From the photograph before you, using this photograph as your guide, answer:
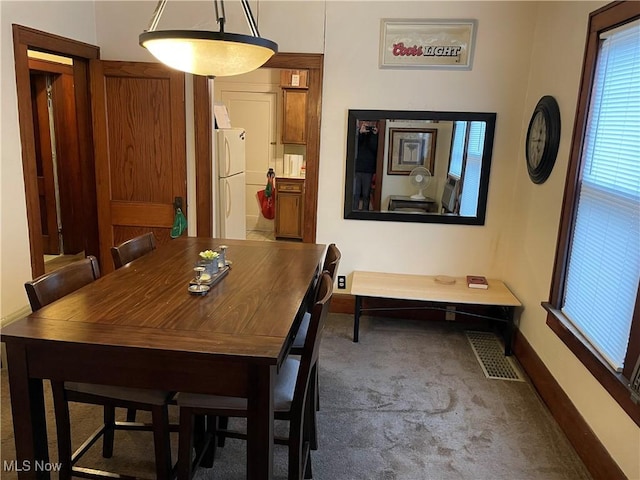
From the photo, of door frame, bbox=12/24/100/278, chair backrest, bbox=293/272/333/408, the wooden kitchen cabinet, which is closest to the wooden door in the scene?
door frame, bbox=12/24/100/278

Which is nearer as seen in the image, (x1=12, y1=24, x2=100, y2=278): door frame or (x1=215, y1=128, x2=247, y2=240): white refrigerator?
(x1=12, y1=24, x2=100, y2=278): door frame

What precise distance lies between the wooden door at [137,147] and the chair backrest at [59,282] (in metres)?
1.79

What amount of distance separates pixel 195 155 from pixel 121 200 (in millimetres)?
737

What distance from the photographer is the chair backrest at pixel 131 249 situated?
2.49m

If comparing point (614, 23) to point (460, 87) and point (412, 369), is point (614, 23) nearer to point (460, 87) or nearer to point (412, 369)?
point (460, 87)

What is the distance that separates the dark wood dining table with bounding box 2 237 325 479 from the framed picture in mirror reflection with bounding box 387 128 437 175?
2.14 meters

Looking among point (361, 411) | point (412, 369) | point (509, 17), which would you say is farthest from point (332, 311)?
point (509, 17)

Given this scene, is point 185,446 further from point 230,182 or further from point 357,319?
point 230,182

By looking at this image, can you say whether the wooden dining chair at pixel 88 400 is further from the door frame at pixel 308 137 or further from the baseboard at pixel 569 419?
the door frame at pixel 308 137

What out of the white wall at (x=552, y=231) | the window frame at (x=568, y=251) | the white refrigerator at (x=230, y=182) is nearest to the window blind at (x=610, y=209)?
the window frame at (x=568, y=251)

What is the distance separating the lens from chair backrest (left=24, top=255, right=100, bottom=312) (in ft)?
6.17

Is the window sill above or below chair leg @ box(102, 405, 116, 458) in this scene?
above

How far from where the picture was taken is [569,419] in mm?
2508

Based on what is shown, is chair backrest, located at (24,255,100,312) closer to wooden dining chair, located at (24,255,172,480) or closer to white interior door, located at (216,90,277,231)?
wooden dining chair, located at (24,255,172,480)
